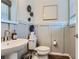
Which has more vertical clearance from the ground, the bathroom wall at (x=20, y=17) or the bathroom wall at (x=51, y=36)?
the bathroom wall at (x=20, y=17)

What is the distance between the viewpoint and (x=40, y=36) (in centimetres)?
380

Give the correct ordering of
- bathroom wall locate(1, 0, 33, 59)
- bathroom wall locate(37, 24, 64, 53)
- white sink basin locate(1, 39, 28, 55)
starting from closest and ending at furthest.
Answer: white sink basin locate(1, 39, 28, 55) < bathroom wall locate(1, 0, 33, 59) < bathroom wall locate(37, 24, 64, 53)

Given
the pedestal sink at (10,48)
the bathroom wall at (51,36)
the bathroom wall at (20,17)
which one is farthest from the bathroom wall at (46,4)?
the pedestal sink at (10,48)

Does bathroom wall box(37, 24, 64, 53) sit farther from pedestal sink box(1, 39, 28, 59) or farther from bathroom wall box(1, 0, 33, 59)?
pedestal sink box(1, 39, 28, 59)

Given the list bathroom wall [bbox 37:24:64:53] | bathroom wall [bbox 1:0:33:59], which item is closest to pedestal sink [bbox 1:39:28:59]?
bathroom wall [bbox 1:0:33:59]

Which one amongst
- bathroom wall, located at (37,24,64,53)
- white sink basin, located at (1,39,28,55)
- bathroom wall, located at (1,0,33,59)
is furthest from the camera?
bathroom wall, located at (37,24,64,53)

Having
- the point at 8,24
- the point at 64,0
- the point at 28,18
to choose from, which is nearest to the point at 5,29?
the point at 8,24

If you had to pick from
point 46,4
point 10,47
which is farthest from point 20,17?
point 10,47

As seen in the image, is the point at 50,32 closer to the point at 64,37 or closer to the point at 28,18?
the point at 64,37

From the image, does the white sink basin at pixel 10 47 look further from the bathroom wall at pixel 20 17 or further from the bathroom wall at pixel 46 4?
the bathroom wall at pixel 46 4

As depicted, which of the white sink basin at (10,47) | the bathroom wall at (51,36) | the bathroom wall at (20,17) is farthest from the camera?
the bathroom wall at (51,36)

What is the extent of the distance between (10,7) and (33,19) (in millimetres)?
1569

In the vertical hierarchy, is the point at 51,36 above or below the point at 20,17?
below

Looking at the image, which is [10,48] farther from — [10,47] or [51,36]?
[51,36]
